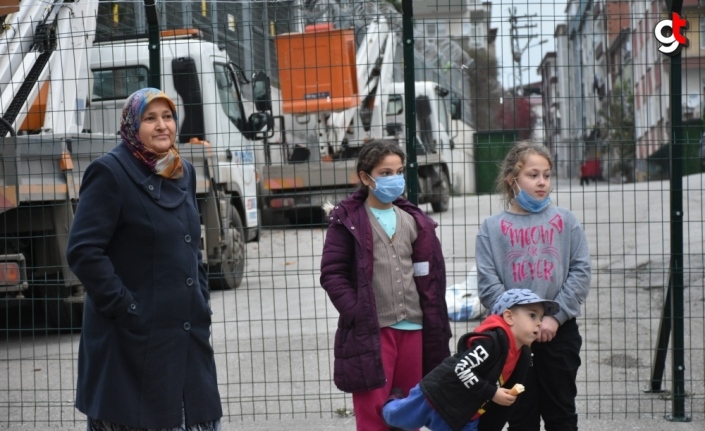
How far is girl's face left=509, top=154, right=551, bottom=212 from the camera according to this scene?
15.6 ft

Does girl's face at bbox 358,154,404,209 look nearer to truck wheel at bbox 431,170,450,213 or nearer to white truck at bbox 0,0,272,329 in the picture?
white truck at bbox 0,0,272,329

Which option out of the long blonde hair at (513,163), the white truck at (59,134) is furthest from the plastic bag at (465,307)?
the long blonde hair at (513,163)

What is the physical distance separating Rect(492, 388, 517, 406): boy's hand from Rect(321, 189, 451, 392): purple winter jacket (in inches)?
26.9

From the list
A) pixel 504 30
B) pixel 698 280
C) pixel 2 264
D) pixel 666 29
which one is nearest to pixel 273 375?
pixel 2 264

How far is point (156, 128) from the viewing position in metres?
3.82

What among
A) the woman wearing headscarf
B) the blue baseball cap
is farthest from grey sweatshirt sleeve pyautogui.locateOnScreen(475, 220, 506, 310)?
the woman wearing headscarf

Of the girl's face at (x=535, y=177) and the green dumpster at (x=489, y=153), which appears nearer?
the girl's face at (x=535, y=177)

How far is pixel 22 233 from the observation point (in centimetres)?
948

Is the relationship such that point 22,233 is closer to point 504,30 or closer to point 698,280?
point 504,30

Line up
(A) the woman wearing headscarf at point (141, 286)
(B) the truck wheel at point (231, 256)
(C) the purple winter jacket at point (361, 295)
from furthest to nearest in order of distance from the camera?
(B) the truck wheel at point (231, 256)
(C) the purple winter jacket at point (361, 295)
(A) the woman wearing headscarf at point (141, 286)

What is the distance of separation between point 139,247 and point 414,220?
158 centimetres

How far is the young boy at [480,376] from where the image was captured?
4.09 meters

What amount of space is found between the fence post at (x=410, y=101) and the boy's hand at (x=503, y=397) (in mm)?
1991

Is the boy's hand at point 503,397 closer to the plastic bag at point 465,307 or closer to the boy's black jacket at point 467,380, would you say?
the boy's black jacket at point 467,380
